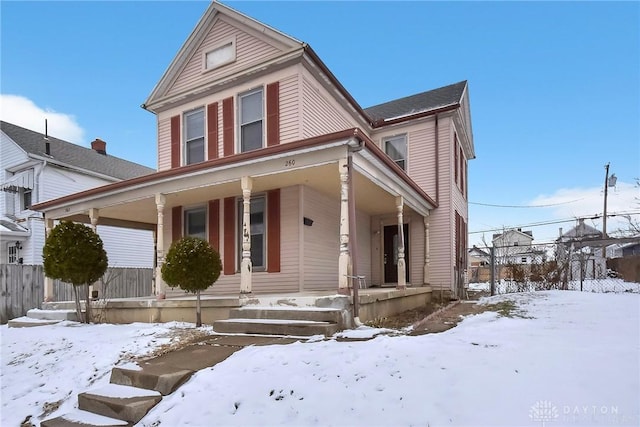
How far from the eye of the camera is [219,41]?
34.3 feet

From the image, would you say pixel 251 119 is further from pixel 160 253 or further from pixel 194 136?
pixel 160 253

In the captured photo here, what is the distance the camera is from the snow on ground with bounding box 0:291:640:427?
2.71m

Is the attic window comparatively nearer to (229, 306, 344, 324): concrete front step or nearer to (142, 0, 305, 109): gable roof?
(142, 0, 305, 109): gable roof

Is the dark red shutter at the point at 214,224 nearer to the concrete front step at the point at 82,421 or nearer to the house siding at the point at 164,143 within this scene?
the house siding at the point at 164,143

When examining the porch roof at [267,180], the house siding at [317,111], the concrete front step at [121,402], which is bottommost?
the concrete front step at [121,402]

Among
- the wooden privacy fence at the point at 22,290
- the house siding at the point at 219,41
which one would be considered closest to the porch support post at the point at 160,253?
the wooden privacy fence at the point at 22,290

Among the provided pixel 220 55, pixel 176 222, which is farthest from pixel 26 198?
pixel 220 55

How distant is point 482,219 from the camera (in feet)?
110

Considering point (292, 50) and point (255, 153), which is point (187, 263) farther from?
point (292, 50)

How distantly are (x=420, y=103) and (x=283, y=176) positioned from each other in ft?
25.8

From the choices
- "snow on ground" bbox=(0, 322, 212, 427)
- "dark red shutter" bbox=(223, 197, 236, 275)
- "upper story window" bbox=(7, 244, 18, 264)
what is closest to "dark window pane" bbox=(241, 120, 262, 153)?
"dark red shutter" bbox=(223, 197, 236, 275)

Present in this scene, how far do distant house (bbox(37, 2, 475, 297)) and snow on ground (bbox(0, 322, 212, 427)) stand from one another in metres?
1.77

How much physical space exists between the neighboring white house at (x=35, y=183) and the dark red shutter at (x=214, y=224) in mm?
9375

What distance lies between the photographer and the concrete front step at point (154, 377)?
12.0 feet
